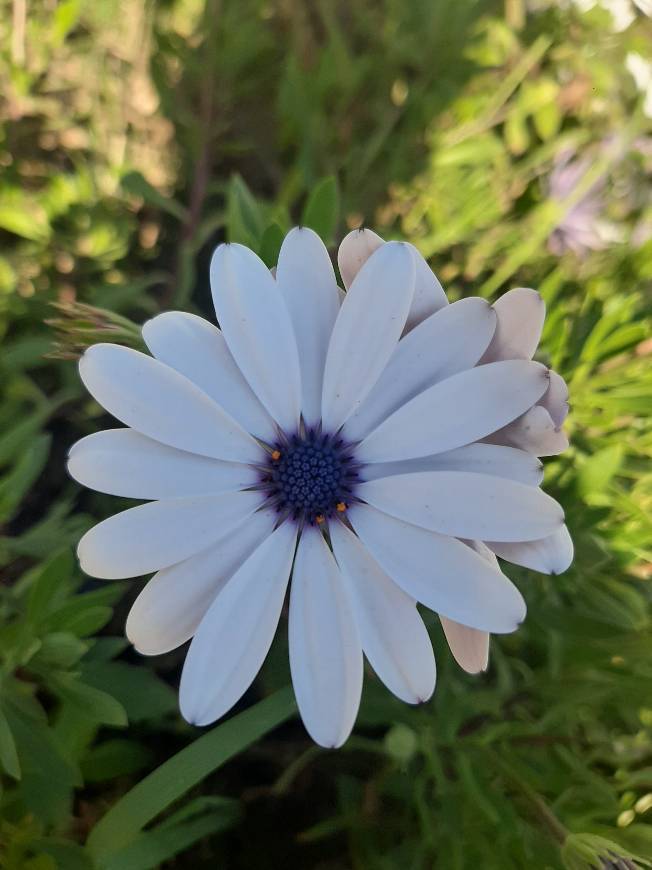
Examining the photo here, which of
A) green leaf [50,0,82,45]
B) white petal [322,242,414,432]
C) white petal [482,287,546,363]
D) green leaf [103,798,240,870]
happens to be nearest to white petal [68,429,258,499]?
white petal [322,242,414,432]

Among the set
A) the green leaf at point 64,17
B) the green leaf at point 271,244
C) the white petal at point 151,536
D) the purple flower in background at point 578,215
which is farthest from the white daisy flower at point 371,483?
the purple flower in background at point 578,215

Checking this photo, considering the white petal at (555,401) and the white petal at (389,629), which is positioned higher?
the white petal at (555,401)

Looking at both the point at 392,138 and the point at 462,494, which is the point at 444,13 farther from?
the point at 462,494

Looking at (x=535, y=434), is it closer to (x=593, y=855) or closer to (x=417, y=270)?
(x=417, y=270)

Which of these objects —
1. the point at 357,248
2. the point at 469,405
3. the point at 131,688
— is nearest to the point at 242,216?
the point at 357,248

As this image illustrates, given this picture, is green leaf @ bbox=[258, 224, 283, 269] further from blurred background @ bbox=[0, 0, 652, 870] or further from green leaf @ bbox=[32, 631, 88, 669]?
green leaf @ bbox=[32, 631, 88, 669]

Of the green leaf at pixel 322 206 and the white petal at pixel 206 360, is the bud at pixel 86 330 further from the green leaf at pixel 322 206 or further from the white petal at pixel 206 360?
the green leaf at pixel 322 206
